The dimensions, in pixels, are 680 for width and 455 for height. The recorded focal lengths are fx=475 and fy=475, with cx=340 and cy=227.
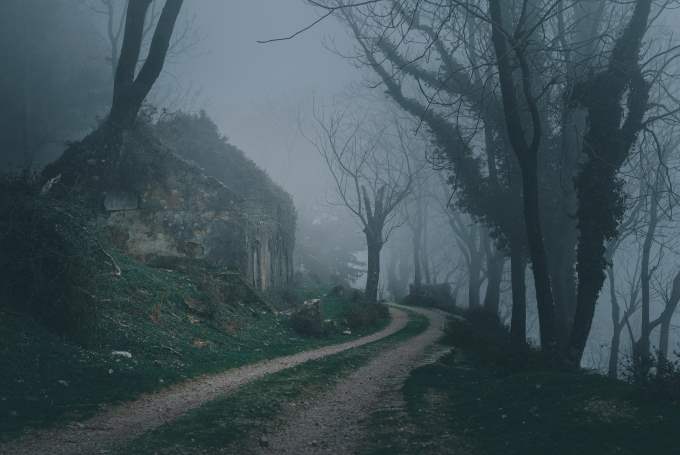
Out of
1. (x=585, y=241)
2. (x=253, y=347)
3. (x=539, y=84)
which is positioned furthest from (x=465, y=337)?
(x=539, y=84)

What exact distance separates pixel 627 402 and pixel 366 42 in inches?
639

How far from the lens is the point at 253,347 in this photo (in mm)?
10820

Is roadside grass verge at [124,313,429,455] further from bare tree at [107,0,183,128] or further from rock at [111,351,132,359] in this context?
bare tree at [107,0,183,128]

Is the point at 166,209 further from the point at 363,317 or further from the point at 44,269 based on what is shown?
the point at 44,269

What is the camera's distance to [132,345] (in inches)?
318

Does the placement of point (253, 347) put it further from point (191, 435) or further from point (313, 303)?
point (191, 435)

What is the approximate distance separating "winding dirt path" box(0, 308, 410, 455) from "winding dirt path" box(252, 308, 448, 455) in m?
1.30

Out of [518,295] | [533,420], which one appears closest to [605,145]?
[518,295]

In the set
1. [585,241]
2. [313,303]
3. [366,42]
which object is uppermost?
[366,42]

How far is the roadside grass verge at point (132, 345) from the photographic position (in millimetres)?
5652

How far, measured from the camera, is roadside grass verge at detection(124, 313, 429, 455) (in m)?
4.54

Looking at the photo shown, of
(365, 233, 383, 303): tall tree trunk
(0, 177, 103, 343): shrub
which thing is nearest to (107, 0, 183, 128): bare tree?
(0, 177, 103, 343): shrub

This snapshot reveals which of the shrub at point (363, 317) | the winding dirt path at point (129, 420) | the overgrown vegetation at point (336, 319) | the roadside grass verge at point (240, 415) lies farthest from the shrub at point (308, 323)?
the winding dirt path at point (129, 420)

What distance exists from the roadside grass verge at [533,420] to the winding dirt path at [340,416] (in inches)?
12.1
